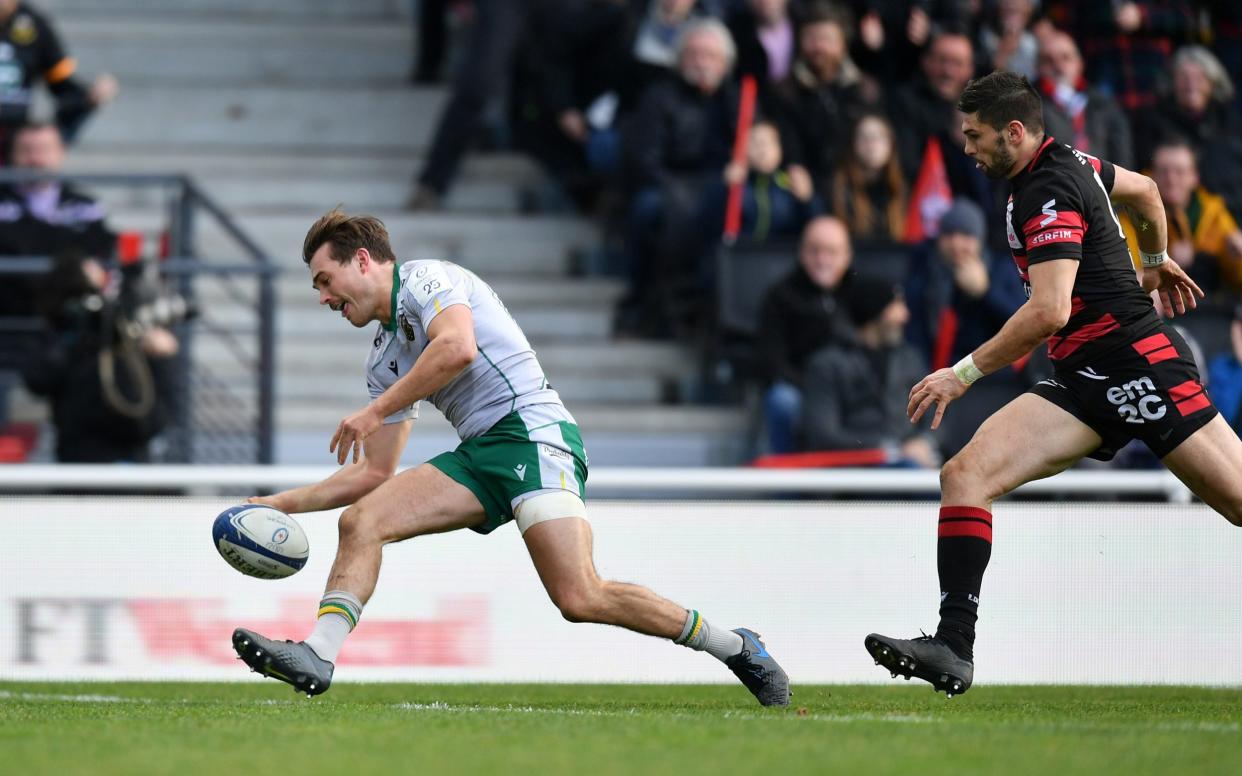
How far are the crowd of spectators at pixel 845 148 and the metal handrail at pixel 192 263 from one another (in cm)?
243

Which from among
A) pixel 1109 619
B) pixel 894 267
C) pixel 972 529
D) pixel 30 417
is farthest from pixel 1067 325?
pixel 30 417

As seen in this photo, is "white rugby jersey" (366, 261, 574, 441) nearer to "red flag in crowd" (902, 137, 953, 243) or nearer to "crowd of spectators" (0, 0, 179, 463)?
"crowd of spectators" (0, 0, 179, 463)

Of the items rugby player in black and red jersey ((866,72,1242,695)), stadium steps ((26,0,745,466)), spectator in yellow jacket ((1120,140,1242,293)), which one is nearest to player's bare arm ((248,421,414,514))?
rugby player in black and red jersey ((866,72,1242,695))

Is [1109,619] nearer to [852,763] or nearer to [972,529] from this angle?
[972,529]

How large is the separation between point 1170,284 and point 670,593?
2919mm

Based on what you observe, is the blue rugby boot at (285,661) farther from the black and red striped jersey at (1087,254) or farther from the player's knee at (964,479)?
the black and red striped jersey at (1087,254)

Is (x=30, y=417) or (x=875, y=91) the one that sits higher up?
(x=875, y=91)

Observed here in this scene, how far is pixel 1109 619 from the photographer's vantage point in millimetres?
9383

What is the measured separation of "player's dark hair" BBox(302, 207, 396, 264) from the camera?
699 cm

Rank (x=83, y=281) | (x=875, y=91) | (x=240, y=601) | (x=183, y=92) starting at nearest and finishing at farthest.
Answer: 1. (x=240, y=601)
2. (x=83, y=281)
3. (x=875, y=91)
4. (x=183, y=92)

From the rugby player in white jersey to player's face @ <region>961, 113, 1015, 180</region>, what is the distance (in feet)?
5.84

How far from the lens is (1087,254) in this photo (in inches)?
278

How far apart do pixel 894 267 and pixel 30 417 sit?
5.48 meters

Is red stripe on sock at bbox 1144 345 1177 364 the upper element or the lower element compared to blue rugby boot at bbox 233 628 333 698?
upper
